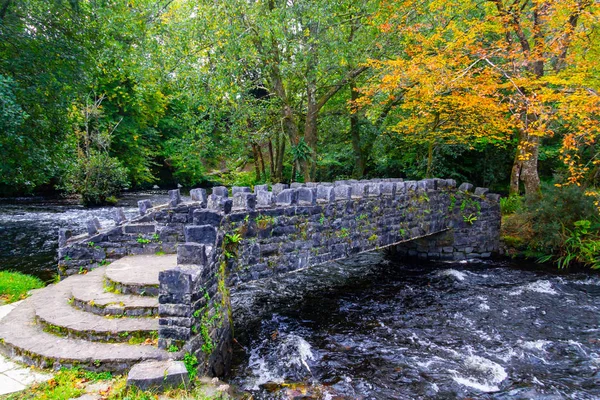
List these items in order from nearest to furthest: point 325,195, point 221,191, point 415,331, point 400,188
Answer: point 221,191
point 415,331
point 325,195
point 400,188

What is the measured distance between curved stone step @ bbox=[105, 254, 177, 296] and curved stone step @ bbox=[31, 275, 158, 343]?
599mm

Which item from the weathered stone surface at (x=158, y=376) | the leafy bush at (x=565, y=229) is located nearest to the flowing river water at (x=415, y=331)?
the leafy bush at (x=565, y=229)

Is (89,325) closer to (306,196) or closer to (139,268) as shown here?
(139,268)

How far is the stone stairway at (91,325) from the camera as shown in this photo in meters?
4.32

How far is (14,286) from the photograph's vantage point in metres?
7.21

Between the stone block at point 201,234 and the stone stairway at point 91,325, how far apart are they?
105cm

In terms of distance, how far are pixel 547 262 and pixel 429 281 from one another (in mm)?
4239

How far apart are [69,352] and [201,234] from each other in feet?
6.58

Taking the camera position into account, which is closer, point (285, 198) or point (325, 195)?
point (285, 198)

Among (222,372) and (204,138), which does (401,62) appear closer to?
(204,138)

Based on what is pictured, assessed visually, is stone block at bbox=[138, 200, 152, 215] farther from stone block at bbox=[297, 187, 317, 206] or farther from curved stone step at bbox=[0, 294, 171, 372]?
curved stone step at bbox=[0, 294, 171, 372]

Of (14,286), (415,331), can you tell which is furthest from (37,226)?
(415,331)

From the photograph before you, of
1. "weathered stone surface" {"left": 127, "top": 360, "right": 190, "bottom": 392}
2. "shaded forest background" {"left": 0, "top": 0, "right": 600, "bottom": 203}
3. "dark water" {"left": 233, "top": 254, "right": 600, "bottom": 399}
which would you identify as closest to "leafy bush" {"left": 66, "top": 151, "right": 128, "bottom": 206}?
"shaded forest background" {"left": 0, "top": 0, "right": 600, "bottom": 203}

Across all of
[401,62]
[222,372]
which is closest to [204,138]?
[401,62]
